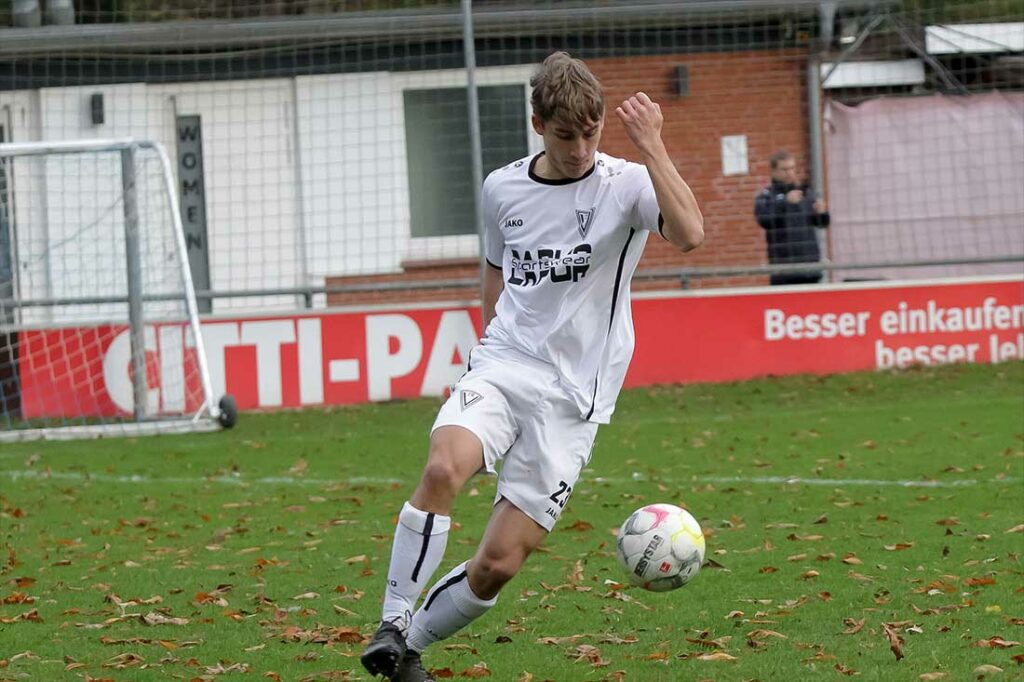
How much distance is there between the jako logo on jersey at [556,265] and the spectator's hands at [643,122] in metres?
0.41

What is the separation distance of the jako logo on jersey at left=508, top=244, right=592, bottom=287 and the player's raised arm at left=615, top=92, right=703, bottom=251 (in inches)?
12.8

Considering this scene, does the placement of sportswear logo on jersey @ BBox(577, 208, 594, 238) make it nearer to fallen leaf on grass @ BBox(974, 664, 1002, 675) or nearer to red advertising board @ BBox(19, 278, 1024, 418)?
fallen leaf on grass @ BBox(974, 664, 1002, 675)

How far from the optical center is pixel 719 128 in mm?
17125

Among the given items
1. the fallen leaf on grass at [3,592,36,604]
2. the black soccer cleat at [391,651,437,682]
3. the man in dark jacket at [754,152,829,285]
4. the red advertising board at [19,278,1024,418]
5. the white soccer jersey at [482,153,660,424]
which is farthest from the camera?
the man in dark jacket at [754,152,829,285]

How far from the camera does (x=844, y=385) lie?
14.0 m

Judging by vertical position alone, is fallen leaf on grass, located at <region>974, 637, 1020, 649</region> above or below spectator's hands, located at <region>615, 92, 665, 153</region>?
below

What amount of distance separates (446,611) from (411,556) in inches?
11.5

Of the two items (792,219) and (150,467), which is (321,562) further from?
(792,219)

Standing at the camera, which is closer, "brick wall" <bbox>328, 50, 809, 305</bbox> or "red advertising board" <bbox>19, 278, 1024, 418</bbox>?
"red advertising board" <bbox>19, 278, 1024, 418</bbox>

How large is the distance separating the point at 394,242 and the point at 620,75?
9.73ft

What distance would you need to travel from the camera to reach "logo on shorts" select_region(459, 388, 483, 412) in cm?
517

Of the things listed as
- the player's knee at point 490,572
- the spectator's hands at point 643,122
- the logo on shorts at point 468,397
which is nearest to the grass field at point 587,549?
the player's knee at point 490,572

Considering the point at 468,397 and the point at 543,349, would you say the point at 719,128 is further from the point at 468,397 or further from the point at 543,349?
the point at 468,397

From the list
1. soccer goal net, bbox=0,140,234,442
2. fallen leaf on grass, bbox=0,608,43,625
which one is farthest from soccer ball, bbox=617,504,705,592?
soccer goal net, bbox=0,140,234,442
